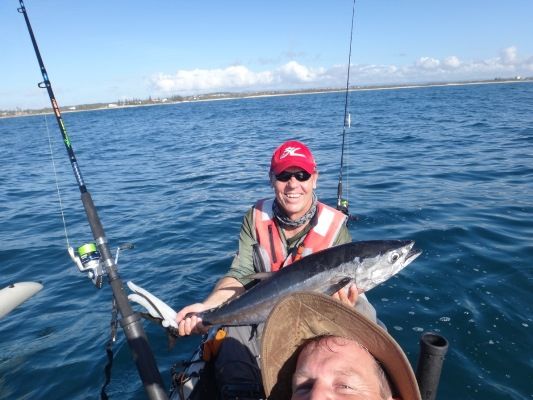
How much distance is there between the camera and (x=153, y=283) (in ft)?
27.9

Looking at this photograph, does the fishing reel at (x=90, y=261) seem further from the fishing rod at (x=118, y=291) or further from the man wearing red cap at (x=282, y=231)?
the man wearing red cap at (x=282, y=231)

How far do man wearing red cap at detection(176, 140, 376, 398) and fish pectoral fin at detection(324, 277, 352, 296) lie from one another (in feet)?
0.81

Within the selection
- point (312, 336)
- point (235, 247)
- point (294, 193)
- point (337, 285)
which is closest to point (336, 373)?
point (312, 336)

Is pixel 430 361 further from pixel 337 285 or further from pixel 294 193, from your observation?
pixel 294 193

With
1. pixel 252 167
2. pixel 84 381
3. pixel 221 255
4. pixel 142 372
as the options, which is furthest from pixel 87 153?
pixel 142 372

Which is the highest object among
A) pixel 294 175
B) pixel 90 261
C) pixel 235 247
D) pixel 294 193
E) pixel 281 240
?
pixel 294 175

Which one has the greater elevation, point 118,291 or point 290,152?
point 290,152

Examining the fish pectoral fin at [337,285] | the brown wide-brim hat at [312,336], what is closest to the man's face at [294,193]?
the fish pectoral fin at [337,285]

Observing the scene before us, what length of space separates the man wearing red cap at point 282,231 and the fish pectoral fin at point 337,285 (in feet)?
0.81

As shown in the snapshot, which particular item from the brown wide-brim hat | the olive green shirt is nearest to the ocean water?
the olive green shirt

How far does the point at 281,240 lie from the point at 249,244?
45 cm

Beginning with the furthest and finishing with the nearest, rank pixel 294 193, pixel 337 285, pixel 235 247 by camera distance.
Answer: pixel 235 247, pixel 294 193, pixel 337 285

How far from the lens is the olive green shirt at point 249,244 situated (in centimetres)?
502

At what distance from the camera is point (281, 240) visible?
5078 mm
